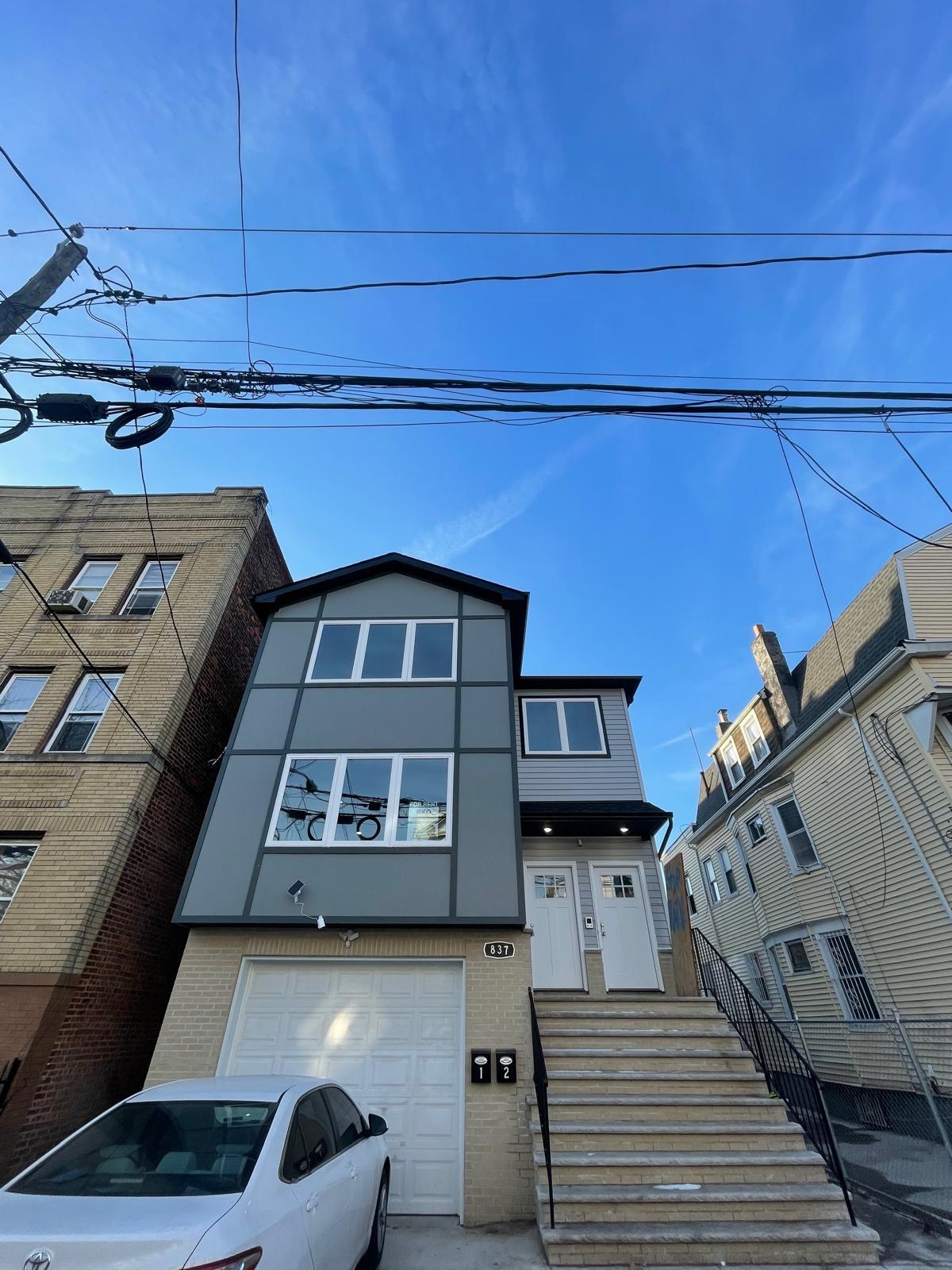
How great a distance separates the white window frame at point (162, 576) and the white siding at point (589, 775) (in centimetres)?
783

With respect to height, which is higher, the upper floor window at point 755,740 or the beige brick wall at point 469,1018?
the upper floor window at point 755,740

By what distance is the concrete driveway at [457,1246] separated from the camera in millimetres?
5234

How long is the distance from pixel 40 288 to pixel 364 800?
7201mm

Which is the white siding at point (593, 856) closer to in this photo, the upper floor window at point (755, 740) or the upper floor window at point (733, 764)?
the upper floor window at point (755, 740)

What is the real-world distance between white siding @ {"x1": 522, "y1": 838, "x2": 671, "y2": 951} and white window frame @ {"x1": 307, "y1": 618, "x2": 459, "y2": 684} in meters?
3.52

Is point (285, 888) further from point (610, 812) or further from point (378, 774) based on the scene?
point (610, 812)

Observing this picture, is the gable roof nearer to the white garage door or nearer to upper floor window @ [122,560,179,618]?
upper floor window @ [122,560,179,618]

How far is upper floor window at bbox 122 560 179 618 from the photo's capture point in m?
12.1

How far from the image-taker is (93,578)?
41.5 feet

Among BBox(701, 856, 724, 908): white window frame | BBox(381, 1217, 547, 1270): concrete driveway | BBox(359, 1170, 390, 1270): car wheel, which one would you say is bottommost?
BBox(381, 1217, 547, 1270): concrete driveway

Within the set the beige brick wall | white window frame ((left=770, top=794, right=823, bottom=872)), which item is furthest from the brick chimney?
the beige brick wall

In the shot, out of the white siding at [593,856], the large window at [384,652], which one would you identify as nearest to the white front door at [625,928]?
the white siding at [593,856]

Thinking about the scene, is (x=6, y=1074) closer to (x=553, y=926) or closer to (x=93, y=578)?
(x=553, y=926)

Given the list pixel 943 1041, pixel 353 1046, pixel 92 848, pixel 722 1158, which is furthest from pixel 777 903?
pixel 92 848
